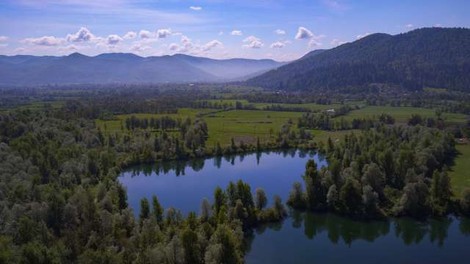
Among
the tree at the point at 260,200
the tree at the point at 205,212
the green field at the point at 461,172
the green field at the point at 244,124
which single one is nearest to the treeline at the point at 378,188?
the green field at the point at 461,172

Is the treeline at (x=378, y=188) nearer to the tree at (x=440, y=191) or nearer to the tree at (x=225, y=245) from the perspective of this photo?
the tree at (x=440, y=191)

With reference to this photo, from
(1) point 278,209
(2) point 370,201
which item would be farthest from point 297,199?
(2) point 370,201

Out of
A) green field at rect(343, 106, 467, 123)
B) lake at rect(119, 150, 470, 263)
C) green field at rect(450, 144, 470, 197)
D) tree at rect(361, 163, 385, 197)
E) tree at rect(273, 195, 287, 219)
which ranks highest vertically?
green field at rect(343, 106, 467, 123)

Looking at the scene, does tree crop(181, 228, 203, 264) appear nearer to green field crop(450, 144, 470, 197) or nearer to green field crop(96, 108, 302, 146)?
green field crop(450, 144, 470, 197)

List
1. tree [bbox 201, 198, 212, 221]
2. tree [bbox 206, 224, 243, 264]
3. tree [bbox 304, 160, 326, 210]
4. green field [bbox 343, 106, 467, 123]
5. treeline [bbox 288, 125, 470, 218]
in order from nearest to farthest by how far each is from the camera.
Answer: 1. tree [bbox 206, 224, 243, 264]
2. tree [bbox 201, 198, 212, 221]
3. treeline [bbox 288, 125, 470, 218]
4. tree [bbox 304, 160, 326, 210]
5. green field [bbox 343, 106, 467, 123]

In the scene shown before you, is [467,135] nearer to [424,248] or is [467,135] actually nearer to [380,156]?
[380,156]

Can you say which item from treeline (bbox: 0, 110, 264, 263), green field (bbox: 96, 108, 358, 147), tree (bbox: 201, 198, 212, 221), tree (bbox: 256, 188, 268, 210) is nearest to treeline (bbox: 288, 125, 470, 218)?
tree (bbox: 256, 188, 268, 210)

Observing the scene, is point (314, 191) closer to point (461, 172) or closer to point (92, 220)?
point (92, 220)
